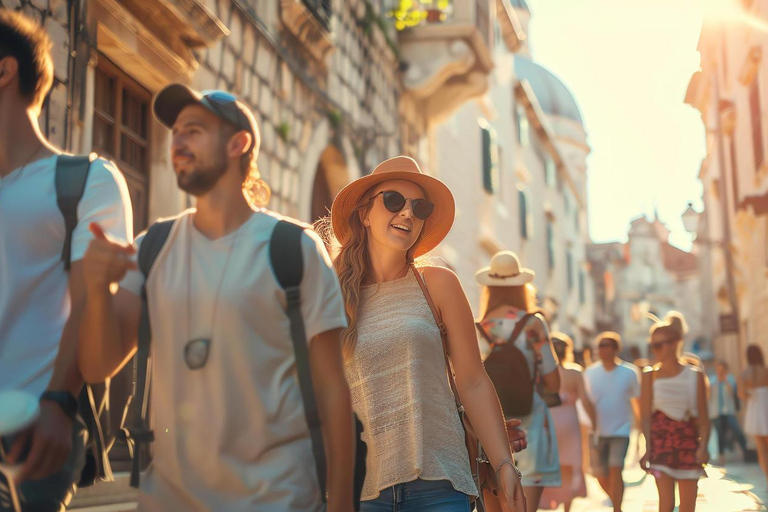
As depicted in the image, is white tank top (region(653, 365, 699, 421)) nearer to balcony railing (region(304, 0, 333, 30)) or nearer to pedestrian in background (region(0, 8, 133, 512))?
pedestrian in background (region(0, 8, 133, 512))

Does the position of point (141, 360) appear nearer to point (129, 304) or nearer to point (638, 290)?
point (129, 304)

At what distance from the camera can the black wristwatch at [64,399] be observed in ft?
8.02

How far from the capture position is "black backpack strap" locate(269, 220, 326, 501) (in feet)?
8.35

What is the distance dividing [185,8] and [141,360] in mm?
6165

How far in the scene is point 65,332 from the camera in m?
2.49

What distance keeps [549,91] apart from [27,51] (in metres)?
57.2

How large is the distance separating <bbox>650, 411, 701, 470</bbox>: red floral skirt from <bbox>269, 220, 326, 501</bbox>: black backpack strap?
542 centimetres

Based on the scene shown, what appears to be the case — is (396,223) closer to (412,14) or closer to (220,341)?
(220,341)

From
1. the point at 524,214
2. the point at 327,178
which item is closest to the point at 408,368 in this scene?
the point at 327,178

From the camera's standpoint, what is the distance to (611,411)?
→ 9328 mm

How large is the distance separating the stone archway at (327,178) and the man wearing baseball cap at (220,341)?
35.0 feet

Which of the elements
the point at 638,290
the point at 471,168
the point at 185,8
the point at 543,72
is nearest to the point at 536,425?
the point at 185,8

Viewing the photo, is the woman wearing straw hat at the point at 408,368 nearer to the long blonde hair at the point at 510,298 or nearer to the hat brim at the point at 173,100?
the hat brim at the point at 173,100

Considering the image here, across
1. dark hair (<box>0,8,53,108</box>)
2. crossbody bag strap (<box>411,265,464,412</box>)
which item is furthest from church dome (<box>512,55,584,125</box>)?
dark hair (<box>0,8,53,108</box>)
